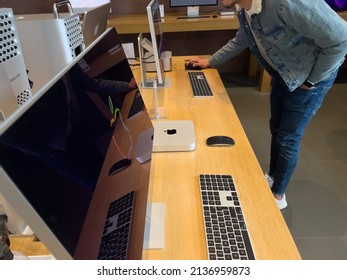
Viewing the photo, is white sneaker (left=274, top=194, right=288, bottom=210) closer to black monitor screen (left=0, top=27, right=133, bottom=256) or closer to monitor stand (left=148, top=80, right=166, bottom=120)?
monitor stand (left=148, top=80, right=166, bottom=120)

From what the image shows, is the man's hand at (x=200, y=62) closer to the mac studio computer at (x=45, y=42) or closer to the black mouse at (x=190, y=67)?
the black mouse at (x=190, y=67)

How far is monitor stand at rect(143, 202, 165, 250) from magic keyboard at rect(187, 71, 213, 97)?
95 centimetres

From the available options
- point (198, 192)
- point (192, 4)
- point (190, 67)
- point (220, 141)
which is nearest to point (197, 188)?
point (198, 192)

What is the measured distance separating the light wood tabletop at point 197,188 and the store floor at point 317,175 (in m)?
0.82

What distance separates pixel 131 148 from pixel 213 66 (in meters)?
1.51

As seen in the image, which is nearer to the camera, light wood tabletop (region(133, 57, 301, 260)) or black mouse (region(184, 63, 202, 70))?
light wood tabletop (region(133, 57, 301, 260))

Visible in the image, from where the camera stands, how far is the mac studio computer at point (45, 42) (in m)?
1.04

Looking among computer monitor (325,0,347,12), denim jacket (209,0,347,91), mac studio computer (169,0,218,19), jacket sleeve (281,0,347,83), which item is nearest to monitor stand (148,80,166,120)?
denim jacket (209,0,347,91)

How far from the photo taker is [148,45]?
176cm

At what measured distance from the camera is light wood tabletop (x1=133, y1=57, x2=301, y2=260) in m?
0.76

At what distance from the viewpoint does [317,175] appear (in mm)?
2096

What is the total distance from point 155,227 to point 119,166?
232 mm

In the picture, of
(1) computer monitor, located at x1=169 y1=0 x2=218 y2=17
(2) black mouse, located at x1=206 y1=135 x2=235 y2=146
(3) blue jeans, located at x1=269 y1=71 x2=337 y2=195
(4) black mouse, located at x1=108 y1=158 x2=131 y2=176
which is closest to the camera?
(4) black mouse, located at x1=108 y1=158 x2=131 y2=176

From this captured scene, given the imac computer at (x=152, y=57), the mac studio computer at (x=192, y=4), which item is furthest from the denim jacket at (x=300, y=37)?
the mac studio computer at (x=192, y=4)
